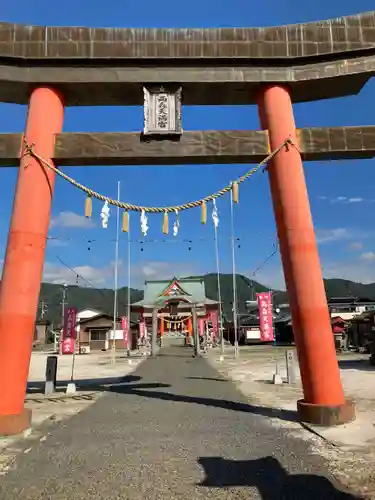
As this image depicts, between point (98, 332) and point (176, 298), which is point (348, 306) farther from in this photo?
point (98, 332)

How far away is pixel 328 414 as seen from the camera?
20.6 feet

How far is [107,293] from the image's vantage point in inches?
7490

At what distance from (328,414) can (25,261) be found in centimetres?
571

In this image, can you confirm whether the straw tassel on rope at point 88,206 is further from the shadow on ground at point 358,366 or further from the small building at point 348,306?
the small building at point 348,306

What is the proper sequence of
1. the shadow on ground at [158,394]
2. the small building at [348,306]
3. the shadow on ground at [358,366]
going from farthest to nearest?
the small building at [348,306]
the shadow on ground at [358,366]
the shadow on ground at [158,394]

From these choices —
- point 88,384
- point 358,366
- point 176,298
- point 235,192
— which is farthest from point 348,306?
point 235,192

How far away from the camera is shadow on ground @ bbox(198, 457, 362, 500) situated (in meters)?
3.62

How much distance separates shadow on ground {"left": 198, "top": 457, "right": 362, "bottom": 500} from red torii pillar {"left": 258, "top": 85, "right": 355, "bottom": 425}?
212 cm

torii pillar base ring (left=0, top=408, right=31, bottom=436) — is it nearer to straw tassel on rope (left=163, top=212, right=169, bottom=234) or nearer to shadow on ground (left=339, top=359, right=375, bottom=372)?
straw tassel on rope (left=163, top=212, right=169, bottom=234)

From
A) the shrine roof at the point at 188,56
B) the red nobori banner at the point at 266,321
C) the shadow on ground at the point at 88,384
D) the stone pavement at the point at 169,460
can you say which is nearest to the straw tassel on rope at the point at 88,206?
the shrine roof at the point at 188,56

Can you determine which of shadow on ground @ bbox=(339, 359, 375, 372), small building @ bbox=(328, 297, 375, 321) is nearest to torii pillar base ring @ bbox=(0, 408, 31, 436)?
shadow on ground @ bbox=(339, 359, 375, 372)

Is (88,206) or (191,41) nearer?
(88,206)

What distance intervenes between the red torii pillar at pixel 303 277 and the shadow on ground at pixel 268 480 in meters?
2.12

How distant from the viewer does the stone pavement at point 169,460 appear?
3.79m
